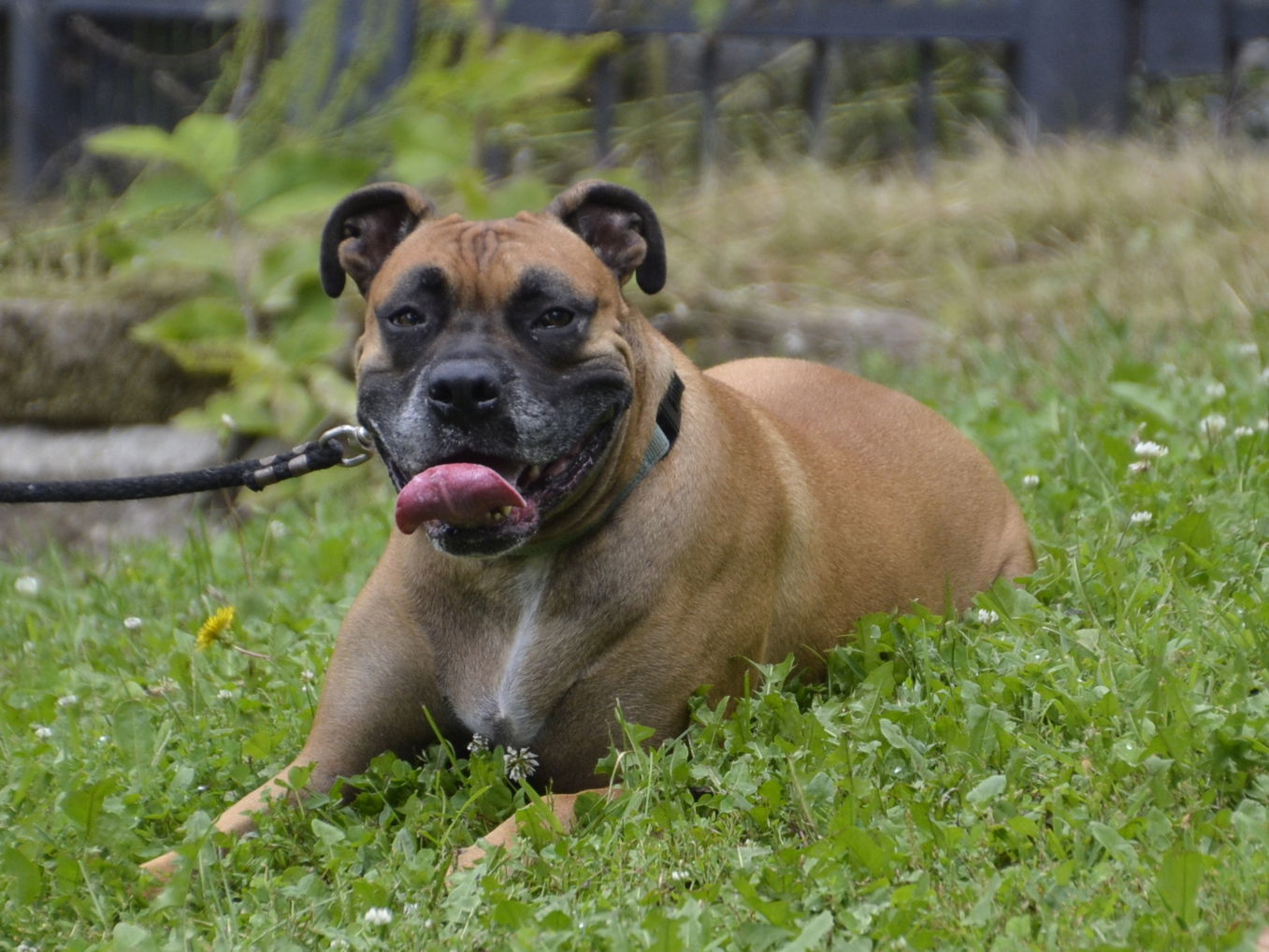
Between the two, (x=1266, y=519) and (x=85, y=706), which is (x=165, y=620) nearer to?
(x=85, y=706)

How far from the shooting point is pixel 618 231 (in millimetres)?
3959

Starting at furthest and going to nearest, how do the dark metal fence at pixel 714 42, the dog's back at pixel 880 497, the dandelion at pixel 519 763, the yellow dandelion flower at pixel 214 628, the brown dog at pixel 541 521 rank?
the dark metal fence at pixel 714 42
the yellow dandelion flower at pixel 214 628
the dog's back at pixel 880 497
the dandelion at pixel 519 763
the brown dog at pixel 541 521

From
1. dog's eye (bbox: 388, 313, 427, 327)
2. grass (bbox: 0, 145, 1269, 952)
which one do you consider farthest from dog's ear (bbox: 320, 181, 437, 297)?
grass (bbox: 0, 145, 1269, 952)

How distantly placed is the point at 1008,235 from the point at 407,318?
5833 millimetres

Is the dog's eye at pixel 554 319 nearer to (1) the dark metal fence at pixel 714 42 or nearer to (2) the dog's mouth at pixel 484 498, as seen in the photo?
(2) the dog's mouth at pixel 484 498

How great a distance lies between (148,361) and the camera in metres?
7.63

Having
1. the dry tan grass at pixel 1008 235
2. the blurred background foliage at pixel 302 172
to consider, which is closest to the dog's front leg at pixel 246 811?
the blurred background foliage at pixel 302 172

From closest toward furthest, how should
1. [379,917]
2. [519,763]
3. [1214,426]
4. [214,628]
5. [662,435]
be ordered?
[379,917], [519,763], [662,435], [214,628], [1214,426]

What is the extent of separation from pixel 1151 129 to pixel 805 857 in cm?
771

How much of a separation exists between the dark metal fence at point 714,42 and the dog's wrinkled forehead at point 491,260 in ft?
18.9

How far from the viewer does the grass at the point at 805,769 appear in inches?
107

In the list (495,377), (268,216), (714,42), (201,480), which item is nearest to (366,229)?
(201,480)

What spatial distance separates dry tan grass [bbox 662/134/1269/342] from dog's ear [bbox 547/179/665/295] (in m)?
4.00

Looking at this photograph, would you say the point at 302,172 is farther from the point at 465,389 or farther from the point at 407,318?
the point at 465,389
